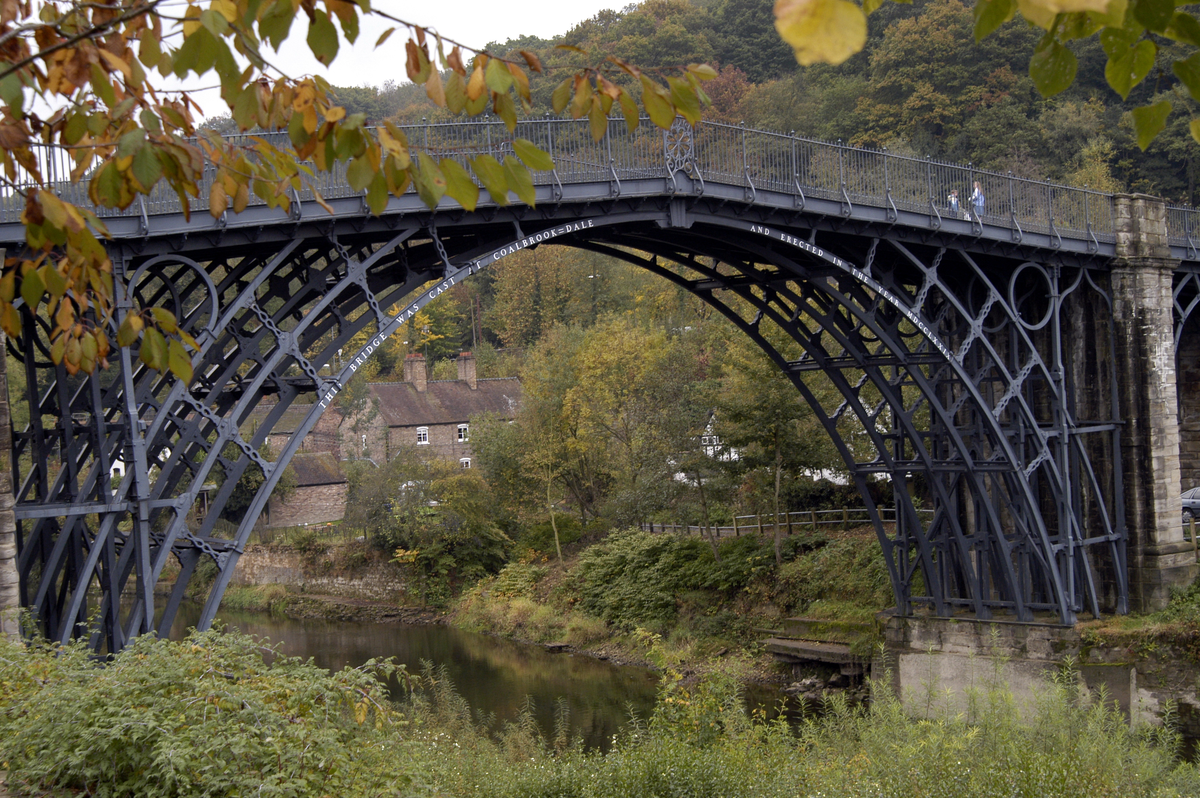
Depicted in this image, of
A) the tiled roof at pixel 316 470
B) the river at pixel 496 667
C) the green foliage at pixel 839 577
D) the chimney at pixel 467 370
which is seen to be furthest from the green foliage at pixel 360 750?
the chimney at pixel 467 370

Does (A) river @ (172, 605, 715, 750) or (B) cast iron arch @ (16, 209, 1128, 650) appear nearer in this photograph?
(B) cast iron arch @ (16, 209, 1128, 650)

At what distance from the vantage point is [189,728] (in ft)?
19.4

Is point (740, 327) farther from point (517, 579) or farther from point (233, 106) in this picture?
point (517, 579)

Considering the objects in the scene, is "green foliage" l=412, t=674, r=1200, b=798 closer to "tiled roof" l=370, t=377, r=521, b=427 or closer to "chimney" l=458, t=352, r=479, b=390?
"tiled roof" l=370, t=377, r=521, b=427

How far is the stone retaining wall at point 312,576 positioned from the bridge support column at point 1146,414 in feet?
80.0

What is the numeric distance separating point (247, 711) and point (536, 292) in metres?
54.3

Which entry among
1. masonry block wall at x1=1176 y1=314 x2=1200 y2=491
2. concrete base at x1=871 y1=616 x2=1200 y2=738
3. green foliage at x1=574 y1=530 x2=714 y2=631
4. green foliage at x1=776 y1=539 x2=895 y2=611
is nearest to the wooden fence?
green foliage at x1=574 y1=530 x2=714 y2=631

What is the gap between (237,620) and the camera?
3519cm

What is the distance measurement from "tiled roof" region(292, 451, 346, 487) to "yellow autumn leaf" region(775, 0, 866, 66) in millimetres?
43588

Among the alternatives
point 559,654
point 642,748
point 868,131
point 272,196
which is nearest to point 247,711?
point 272,196

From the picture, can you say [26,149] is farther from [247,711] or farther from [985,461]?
[985,461]

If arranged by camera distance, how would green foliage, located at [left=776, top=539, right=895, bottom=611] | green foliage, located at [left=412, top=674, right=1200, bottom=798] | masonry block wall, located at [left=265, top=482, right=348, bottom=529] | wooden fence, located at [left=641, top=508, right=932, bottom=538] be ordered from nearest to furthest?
green foliage, located at [left=412, top=674, right=1200, bottom=798] → green foliage, located at [left=776, top=539, right=895, bottom=611] → wooden fence, located at [left=641, top=508, right=932, bottom=538] → masonry block wall, located at [left=265, top=482, right=348, bottom=529]

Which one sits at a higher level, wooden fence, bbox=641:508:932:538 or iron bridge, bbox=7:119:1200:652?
iron bridge, bbox=7:119:1200:652

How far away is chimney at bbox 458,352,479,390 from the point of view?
2058 inches
